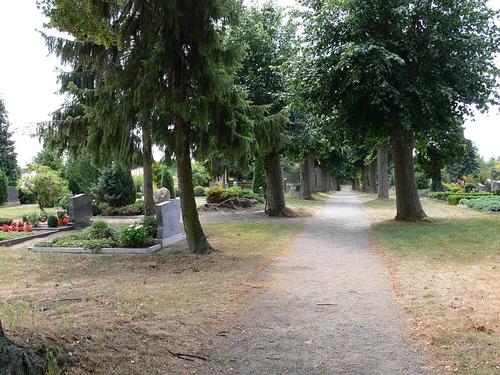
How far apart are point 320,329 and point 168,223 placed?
839 centimetres

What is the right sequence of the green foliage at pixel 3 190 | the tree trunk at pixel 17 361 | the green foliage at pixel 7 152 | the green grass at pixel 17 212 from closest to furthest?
1. the tree trunk at pixel 17 361
2. the green grass at pixel 17 212
3. the green foliage at pixel 3 190
4. the green foliage at pixel 7 152

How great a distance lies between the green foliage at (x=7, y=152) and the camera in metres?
44.2

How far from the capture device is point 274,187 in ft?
71.5

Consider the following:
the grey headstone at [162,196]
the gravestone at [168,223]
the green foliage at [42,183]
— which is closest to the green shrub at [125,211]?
the green foliage at [42,183]

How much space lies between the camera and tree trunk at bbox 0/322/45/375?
135 inches

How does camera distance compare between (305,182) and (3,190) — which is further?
(305,182)

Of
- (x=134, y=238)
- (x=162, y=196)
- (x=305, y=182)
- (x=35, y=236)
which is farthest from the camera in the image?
(x=305, y=182)

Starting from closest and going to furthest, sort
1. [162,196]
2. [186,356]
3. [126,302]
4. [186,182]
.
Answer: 1. [186,356]
2. [126,302]
3. [186,182]
4. [162,196]

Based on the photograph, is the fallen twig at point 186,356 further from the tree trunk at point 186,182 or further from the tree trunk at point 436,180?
the tree trunk at point 436,180

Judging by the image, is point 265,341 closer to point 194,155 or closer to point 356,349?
point 356,349

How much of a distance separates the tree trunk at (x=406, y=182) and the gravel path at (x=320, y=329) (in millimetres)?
8969

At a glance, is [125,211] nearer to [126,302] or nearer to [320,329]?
[126,302]

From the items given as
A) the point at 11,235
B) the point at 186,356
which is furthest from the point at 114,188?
the point at 186,356

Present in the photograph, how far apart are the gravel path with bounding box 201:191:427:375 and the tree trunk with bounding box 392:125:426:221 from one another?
8969 mm
